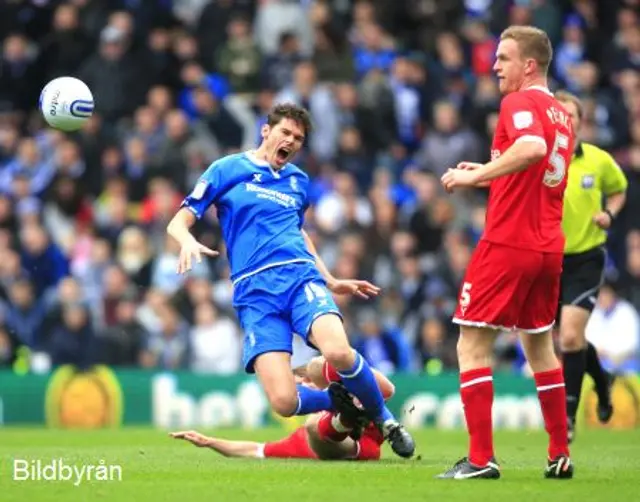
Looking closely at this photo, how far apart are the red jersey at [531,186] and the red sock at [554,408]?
31.2 inches

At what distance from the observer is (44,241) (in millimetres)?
21484

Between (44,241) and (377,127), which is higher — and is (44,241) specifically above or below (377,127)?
below

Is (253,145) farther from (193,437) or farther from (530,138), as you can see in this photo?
(530,138)

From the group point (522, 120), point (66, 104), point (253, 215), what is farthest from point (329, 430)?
point (66, 104)

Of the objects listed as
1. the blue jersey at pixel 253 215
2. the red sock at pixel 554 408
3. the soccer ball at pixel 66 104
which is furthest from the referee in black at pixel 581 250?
the soccer ball at pixel 66 104

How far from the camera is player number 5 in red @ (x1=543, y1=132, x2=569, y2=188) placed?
10609 mm

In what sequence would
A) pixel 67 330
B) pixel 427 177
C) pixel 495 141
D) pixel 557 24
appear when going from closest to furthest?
1. pixel 495 141
2. pixel 67 330
3. pixel 427 177
4. pixel 557 24

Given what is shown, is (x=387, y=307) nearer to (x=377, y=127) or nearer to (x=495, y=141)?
(x=377, y=127)

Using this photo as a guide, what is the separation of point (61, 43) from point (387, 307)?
6027 mm

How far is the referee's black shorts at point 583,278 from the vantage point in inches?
568

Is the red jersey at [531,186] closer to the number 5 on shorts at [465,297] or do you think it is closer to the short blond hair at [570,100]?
the number 5 on shorts at [465,297]

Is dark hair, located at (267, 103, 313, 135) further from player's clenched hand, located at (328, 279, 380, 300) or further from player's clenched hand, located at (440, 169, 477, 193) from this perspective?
player's clenched hand, located at (440, 169, 477, 193)

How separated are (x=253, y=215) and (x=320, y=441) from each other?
1.65 meters

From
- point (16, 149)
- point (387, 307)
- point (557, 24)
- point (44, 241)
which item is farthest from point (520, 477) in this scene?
point (557, 24)
